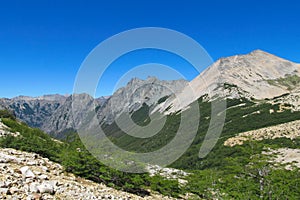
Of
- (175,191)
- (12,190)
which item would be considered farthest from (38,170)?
(175,191)

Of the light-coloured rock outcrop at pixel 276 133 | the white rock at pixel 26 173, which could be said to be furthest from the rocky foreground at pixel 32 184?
the light-coloured rock outcrop at pixel 276 133

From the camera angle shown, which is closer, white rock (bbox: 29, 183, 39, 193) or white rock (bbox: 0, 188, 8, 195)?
white rock (bbox: 0, 188, 8, 195)

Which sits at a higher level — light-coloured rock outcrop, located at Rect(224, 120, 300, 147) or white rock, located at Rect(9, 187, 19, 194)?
light-coloured rock outcrop, located at Rect(224, 120, 300, 147)

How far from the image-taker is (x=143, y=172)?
26453mm

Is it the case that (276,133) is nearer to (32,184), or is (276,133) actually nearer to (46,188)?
(46,188)

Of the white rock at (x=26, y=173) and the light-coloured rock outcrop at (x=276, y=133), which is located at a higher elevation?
the light-coloured rock outcrop at (x=276, y=133)

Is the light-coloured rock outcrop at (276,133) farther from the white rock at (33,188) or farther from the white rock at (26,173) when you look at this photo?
the white rock at (33,188)

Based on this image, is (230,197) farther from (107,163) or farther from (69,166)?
(69,166)

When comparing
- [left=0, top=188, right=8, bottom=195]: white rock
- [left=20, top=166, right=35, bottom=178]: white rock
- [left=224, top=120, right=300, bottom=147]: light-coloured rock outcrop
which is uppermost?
[left=224, top=120, right=300, bottom=147]: light-coloured rock outcrop

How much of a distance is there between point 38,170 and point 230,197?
1393cm

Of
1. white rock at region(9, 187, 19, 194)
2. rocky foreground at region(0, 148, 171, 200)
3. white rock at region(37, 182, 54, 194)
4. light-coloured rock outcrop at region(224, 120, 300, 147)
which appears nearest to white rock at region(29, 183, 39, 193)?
rocky foreground at region(0, 148, 171, 200)

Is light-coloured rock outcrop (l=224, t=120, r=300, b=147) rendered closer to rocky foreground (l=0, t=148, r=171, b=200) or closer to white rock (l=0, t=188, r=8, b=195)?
rocky foreground (l=0, t=148, r=171, b=200)

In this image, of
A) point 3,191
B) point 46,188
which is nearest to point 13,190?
point 3,191

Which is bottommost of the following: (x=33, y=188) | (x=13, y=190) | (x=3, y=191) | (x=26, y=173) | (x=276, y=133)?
(x=3, y=191)
